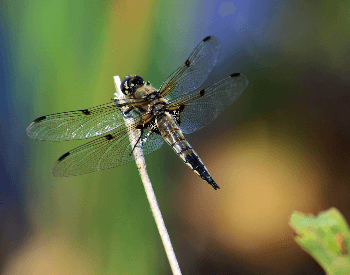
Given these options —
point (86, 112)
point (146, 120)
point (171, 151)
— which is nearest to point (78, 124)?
point (86, 112)

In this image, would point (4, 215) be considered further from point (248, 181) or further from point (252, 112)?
point (252, 112)

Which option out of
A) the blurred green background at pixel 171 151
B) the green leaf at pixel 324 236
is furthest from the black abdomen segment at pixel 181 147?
the green leaf at pixel 324 236

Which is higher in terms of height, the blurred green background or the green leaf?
the blurred green background

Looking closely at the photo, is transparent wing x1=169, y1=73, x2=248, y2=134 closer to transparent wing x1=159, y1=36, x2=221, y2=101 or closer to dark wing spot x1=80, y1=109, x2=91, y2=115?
transparent wing x1=159, y1=36, x2=221, y2=101

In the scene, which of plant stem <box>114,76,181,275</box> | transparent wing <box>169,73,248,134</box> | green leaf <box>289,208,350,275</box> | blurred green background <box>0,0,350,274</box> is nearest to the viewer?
green leaf <box>289,208,350,275</box>

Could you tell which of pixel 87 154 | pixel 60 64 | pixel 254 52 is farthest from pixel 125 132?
pixel 254 52

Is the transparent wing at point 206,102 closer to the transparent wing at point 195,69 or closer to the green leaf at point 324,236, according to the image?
the transparent wing at point 195,69

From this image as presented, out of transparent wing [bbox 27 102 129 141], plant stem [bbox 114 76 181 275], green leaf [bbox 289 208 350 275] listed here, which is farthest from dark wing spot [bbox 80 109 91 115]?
green leaf [bbox 289 208 350 275]

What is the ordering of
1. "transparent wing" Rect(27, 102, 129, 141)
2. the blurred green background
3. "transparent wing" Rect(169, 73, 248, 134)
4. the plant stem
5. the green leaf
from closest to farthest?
the green leaf < the plant stem < "transparent wing" Rect(27, 102, 129, 141) < "transparent wing" Rect(169, 73, 248, 134) < the blurred green background
